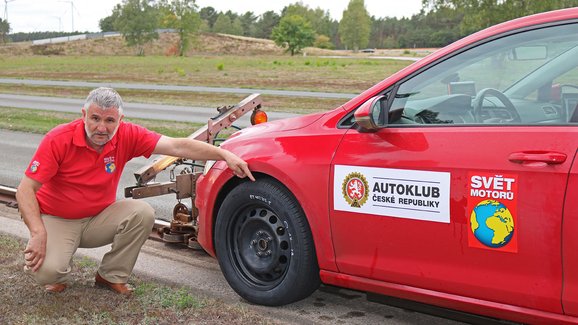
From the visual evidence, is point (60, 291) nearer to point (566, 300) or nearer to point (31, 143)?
point (566, 300)

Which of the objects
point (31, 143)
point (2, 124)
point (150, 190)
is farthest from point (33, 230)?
point (2, 124)

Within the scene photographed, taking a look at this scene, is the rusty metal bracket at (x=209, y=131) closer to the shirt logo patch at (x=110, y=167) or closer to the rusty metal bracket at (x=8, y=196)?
the shirt logo patch at (x=110, y=167)

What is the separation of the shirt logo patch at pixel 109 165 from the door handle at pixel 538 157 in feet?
8.16

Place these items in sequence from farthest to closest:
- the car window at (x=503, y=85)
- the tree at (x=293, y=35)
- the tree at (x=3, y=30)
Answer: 1. the tree at (x=3, y=30)
2. the tree at (x=293, y=35)
3. the car window at (x=503, y=85)

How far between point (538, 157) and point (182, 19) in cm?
8497

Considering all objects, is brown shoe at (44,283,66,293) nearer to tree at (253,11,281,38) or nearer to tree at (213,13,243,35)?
tree at (213,13,243,35)

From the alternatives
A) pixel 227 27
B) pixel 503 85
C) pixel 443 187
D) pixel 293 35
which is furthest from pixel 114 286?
pixel 227 27

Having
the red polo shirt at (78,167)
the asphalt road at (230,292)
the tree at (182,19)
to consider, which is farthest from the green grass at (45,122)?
the tree at (182,19)

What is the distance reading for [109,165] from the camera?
15.4 ft

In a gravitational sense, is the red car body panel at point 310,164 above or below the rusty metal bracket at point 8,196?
above

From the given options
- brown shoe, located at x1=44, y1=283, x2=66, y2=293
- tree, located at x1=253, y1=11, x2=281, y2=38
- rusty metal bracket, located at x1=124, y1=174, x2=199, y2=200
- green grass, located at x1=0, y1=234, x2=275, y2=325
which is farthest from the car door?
tree, located at x1=253, y1=11, x2=281, y2=38

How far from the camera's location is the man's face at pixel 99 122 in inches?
176

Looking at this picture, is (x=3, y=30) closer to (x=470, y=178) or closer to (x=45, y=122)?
(x=45, y=122)

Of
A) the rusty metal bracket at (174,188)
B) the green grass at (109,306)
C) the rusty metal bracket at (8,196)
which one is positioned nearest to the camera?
the green grass at (109,306)
